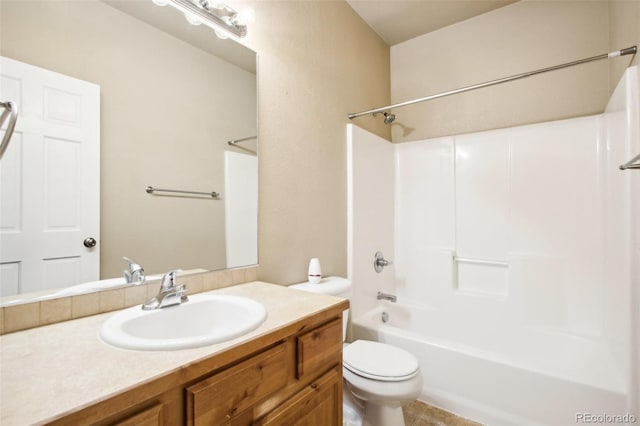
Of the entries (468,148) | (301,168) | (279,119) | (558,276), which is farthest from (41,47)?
(558,276)

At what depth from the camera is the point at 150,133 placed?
110 cm

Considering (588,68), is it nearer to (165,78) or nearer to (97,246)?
(165,78)

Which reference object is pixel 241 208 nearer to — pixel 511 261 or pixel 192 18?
pixel 192 18

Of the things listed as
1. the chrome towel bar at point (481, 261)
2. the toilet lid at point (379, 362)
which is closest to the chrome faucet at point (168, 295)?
the toilet lid at point (379, 362)

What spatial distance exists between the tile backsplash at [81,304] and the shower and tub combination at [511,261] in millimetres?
1161

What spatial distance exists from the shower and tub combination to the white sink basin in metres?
1.17

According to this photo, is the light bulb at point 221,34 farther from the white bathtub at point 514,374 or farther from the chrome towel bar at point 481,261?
the chrome towel bar at point 481,261

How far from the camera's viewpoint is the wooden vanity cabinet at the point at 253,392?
0.55m

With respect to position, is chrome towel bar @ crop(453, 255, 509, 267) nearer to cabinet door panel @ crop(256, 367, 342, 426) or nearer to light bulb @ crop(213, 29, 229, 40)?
cabinet door panel @ crop(256, 367, 342, 426)

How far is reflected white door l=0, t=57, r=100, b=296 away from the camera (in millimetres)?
807

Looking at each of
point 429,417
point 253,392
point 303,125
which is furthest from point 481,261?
point 253,392

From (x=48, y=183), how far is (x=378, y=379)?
4.75 ft

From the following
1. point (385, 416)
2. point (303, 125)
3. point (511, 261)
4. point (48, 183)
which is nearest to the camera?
point (48, 183)

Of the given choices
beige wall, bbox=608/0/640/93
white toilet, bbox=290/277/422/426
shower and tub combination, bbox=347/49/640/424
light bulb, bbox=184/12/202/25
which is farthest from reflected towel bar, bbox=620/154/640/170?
light bulb, bbox=184/12/202/25
